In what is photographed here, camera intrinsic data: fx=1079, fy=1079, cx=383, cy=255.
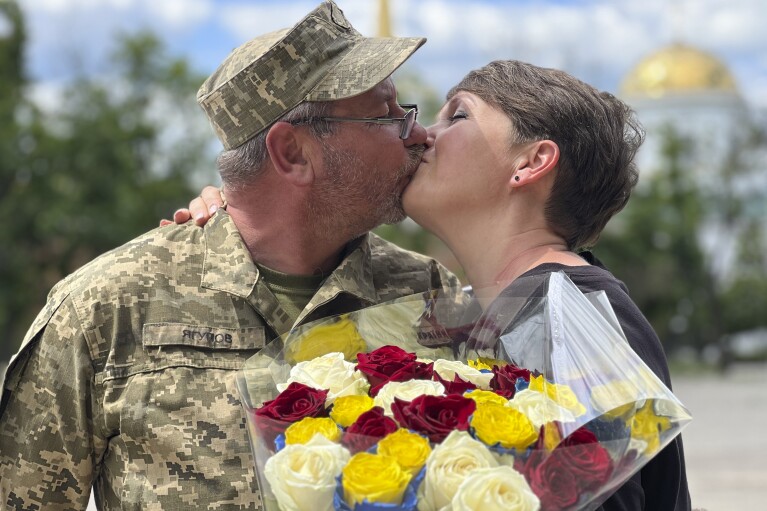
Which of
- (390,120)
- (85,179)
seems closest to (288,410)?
(390,120)

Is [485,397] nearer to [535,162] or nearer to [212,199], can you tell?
[535,162]

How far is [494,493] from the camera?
2.05 metres

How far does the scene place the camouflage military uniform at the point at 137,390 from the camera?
322 centimetres

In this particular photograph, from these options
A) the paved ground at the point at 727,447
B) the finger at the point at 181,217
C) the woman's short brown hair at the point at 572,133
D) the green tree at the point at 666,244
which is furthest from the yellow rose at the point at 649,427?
the green tree at the point at 666,244

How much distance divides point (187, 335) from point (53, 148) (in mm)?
27401

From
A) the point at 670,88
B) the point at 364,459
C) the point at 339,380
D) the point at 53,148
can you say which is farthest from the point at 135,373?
the point at 670,88

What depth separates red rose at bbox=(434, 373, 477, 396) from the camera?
2381 millimetres

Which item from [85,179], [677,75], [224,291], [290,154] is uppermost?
[290,154]

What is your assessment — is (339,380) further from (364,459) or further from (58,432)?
(58,432)

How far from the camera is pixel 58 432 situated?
3.25m

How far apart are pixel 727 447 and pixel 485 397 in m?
15.1

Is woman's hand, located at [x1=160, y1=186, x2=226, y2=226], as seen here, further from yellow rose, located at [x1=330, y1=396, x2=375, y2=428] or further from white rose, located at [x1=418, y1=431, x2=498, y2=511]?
white rose, located at [x1=418, y1=431, x2=498, y2=511]

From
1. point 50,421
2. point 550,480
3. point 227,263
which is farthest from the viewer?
point 227,263

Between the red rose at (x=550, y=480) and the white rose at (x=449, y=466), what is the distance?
0.08 m
